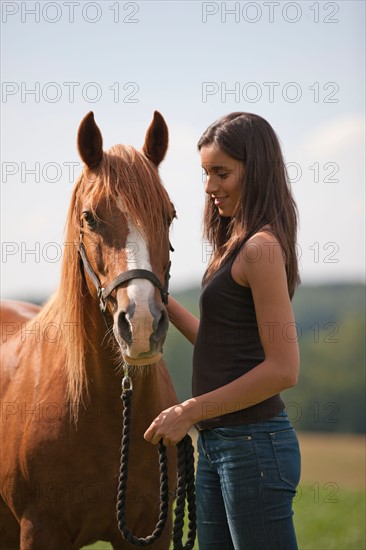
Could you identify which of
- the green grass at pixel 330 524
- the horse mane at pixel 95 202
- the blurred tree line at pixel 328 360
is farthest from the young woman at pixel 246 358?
the blurred tree line at pixel 328 360

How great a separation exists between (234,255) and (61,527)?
1.62 m

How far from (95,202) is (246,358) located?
92cm

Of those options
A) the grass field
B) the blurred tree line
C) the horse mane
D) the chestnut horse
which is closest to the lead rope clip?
the chestnut horse

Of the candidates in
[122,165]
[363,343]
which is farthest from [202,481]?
[363,343]

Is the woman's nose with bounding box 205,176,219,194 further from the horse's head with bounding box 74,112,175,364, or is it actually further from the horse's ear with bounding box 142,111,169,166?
the horse's ear with bounding box 142,111,169,166

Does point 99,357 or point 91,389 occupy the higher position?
point 99,357

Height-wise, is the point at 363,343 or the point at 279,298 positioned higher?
the point at 279,298

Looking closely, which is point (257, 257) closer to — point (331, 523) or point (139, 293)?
point (139, 293)

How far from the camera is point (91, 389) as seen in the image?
307 cm

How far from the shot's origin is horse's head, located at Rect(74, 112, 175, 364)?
8.02 feet

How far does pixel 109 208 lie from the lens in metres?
2.75

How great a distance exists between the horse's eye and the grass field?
1962 millimetres

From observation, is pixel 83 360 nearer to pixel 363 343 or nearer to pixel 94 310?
pixel 94 310

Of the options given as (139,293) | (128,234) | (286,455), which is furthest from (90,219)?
(286,455)
